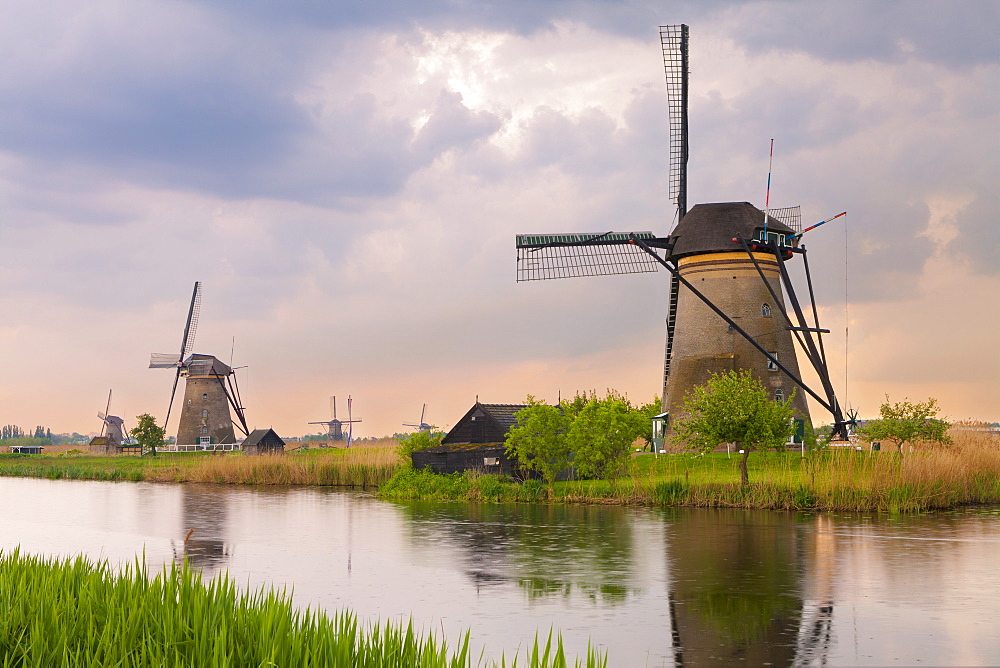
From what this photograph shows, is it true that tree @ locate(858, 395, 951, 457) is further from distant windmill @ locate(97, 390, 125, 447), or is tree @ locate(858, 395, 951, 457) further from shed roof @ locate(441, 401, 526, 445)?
distant windmill @ locate(97, 390, 125, 447)

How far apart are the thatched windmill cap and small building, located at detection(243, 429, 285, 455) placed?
1553 inches

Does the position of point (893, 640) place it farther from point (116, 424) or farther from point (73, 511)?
point (116, 424)

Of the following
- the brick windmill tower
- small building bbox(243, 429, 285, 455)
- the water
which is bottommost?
the water

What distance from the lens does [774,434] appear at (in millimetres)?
28000

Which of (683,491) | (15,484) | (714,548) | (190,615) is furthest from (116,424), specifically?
(190,615)

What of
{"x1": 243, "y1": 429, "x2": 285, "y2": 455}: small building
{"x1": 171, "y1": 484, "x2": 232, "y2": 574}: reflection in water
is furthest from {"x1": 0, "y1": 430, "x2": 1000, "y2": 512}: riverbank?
{"x1": 243, "y1": 429, "x2": 285, "y2": 455}: small building

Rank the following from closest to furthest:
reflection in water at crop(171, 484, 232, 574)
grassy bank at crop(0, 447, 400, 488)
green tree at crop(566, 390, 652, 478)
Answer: reflection in water at crop(171, 484, 232, 574) → green tree at crop(566, 390, 652, 478) → grassy bank at crop(0, 447, 400, 488)

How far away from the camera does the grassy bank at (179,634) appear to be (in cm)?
624

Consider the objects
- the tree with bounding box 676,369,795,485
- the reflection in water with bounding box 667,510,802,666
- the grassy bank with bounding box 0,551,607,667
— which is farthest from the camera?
the tree with bounding box 676,369,795,485

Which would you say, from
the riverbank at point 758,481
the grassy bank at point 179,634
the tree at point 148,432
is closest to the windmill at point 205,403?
the tree at point 148,432

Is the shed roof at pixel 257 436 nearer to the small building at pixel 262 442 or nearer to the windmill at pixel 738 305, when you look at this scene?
the small building at pixel 262 442

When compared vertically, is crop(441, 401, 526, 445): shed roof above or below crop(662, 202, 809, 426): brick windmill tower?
below

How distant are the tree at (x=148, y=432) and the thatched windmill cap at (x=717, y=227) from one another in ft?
156

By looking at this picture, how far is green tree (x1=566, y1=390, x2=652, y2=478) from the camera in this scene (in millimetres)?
29641
